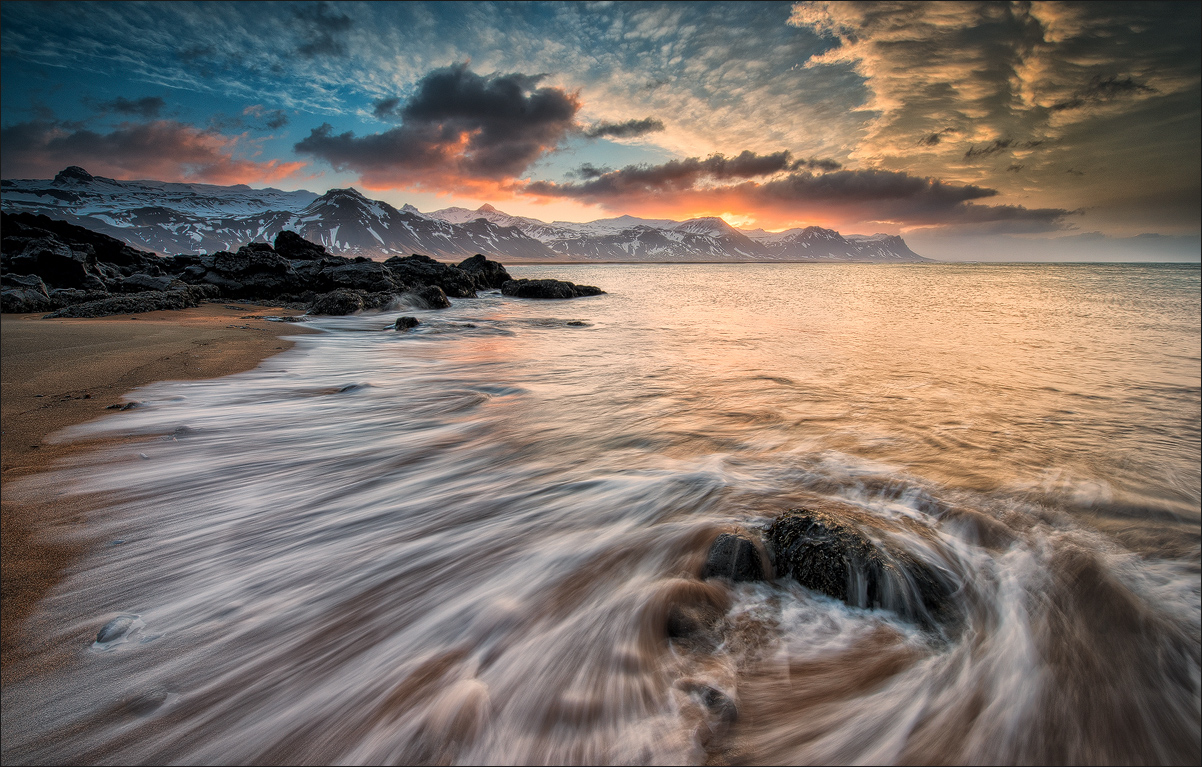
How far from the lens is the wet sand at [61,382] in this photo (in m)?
2.22

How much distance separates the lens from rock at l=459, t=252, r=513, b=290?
2941cm

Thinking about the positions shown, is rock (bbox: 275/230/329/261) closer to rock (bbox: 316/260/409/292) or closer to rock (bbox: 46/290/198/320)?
rock (bbox: 316/260/409/292)

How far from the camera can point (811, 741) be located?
1658 mm

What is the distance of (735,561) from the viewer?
8.05ft

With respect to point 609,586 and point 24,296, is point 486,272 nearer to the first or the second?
point 24,296

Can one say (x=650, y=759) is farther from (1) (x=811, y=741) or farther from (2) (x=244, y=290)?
(2) (x=244, y=290)

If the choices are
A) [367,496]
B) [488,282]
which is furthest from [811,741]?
[488,282]

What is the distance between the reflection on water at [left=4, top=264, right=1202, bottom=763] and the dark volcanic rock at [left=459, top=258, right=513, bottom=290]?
24709 millimetres

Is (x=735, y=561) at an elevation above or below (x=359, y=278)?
below

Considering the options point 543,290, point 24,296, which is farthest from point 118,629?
point 543,290

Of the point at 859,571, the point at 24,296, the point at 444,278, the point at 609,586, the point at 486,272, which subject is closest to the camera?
the point at 859,571

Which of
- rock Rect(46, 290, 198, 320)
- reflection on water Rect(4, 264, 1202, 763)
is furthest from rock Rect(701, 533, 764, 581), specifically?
rock Rect(46, 290, 198, 320)

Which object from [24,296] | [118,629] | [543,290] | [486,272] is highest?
[486,272]

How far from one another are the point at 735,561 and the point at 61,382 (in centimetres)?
706
